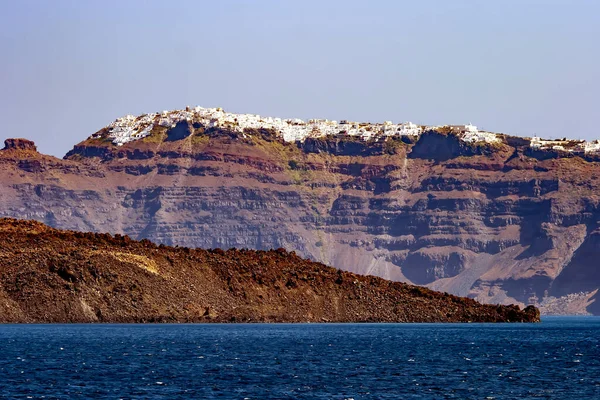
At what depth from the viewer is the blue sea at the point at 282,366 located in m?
90.4

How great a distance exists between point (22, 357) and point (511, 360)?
166ft

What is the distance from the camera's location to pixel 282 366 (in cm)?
11206

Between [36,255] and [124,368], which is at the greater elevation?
[36,255]

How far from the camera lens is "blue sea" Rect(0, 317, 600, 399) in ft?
297

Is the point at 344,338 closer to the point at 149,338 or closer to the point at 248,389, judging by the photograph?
the point at 149,338

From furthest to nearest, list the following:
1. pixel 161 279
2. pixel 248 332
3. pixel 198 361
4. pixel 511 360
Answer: pixel 161 279 → pixel 248 332 → pixel 511 360 → pixel 198 361

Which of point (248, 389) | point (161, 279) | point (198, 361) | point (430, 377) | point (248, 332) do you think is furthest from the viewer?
point (161, 279)

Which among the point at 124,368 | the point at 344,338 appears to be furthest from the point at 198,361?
the point at 344,338

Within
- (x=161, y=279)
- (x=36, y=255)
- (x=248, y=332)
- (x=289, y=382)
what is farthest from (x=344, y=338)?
(x=289, y=382)

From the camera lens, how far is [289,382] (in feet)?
317

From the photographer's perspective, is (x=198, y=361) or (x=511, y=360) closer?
(x=198, y=361)

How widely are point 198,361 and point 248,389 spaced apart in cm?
2623

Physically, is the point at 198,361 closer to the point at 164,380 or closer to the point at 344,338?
the point at 164,380

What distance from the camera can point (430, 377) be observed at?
103 m
